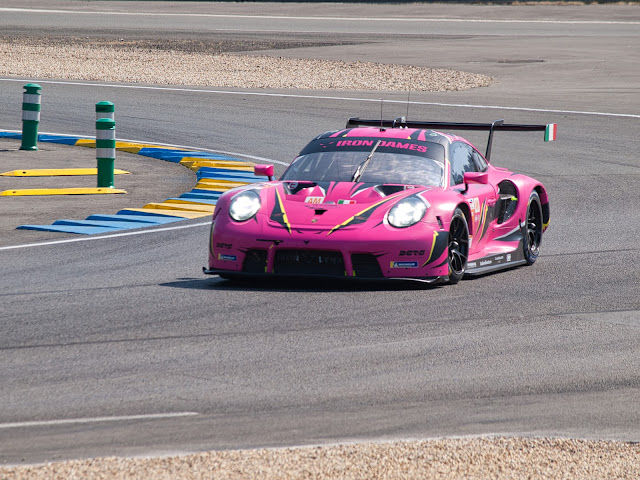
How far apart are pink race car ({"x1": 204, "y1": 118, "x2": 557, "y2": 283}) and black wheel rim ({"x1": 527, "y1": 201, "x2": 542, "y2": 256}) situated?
0.48 feet

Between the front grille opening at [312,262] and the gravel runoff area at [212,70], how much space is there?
62.2 ft

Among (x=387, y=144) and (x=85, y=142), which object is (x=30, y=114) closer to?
(x=85, y=142)

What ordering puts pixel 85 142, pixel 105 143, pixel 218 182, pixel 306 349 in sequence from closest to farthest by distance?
pixel 306 349 → pixel 105 143 → pixel 218 182 → pixel 85 142

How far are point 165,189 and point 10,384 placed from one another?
9.05 meters

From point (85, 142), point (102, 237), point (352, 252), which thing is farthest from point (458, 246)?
point (85, 142)

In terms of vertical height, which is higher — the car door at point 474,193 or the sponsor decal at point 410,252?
the car door at point 474,193

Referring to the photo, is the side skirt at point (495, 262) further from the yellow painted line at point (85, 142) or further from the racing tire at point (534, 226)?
the yellow painted line at point (85, 142)

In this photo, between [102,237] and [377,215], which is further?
[102,237]

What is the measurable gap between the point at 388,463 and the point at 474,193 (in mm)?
5398

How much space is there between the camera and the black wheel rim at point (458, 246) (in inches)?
364

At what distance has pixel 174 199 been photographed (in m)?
13.8

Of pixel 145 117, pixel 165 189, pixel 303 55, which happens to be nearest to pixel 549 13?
pixel 303 55

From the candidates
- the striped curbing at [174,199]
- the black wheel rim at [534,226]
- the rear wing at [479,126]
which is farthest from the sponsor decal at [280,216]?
the striped curbing at [174,199]

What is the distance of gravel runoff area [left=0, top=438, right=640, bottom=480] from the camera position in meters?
4.57
